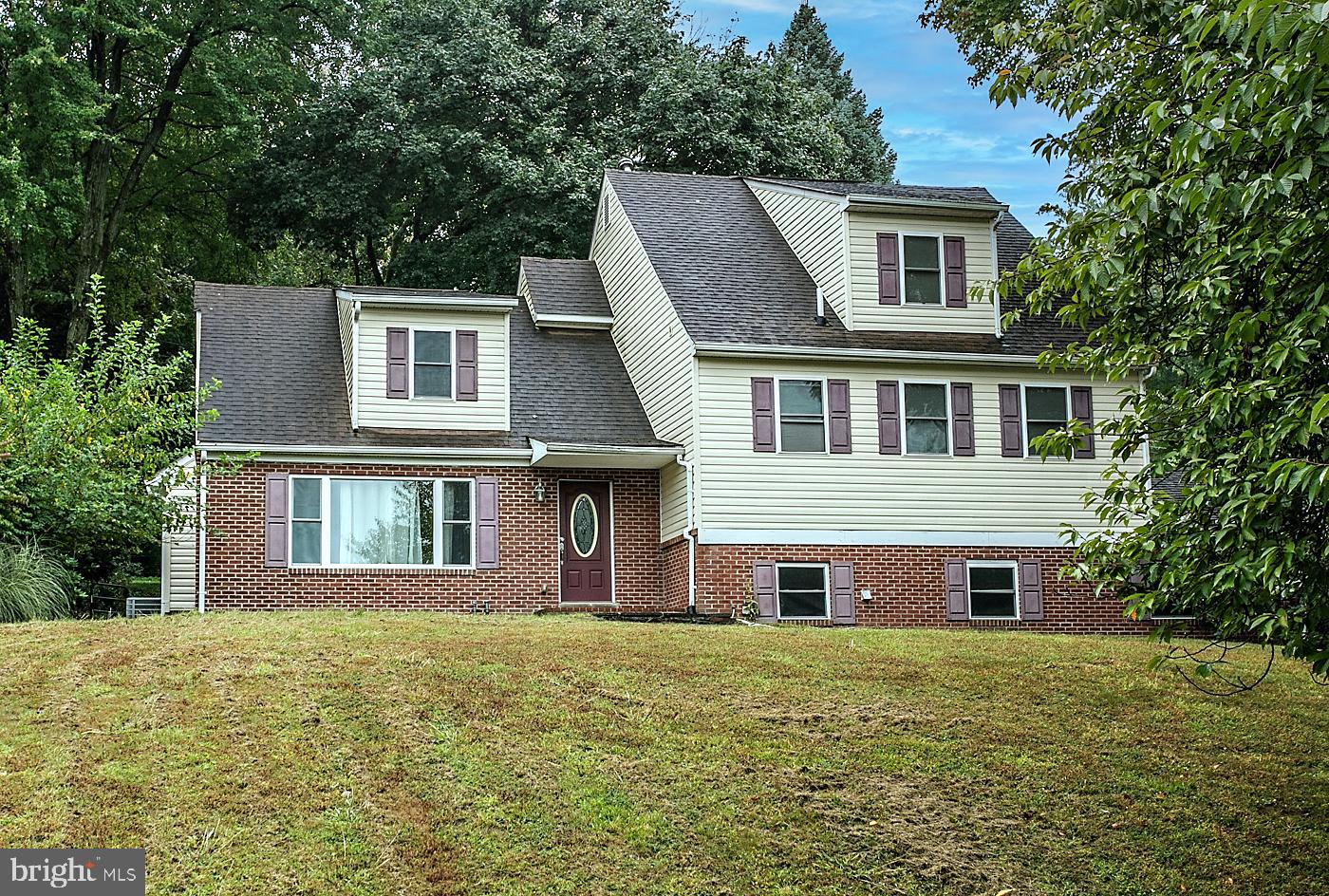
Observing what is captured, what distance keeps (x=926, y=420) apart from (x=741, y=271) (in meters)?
3.85

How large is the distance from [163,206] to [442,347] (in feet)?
50.3

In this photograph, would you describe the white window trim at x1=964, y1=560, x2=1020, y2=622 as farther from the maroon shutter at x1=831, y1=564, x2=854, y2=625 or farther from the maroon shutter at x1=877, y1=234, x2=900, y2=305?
the maroon shutter at x1=877, y1=234, x2=900, y2=305

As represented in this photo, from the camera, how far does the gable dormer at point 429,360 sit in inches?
799

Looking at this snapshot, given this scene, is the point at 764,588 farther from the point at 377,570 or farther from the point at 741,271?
the point at 377,570

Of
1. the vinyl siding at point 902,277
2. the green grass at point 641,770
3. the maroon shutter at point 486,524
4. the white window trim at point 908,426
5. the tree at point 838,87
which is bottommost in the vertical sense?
the green grass at point 641,770

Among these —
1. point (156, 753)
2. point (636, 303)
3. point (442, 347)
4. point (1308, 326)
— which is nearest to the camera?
point (1308, 326)

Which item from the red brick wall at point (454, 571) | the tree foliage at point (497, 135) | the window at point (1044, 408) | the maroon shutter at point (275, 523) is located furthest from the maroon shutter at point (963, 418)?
the tree foliage at point (497, 135)

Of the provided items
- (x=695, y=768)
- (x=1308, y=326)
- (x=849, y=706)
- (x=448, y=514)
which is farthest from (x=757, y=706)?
(x=448, y=514)

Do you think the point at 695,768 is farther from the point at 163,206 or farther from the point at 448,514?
the point at 163,206

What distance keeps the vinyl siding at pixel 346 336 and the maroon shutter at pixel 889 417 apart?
7.71m

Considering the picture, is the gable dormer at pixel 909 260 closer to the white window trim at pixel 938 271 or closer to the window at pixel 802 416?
the white window trim at pixel 938 271

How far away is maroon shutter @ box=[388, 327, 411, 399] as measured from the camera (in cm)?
2039

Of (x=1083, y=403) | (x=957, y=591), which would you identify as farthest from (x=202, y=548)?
(x=1083, y=403)

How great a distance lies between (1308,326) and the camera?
25.7 feet
